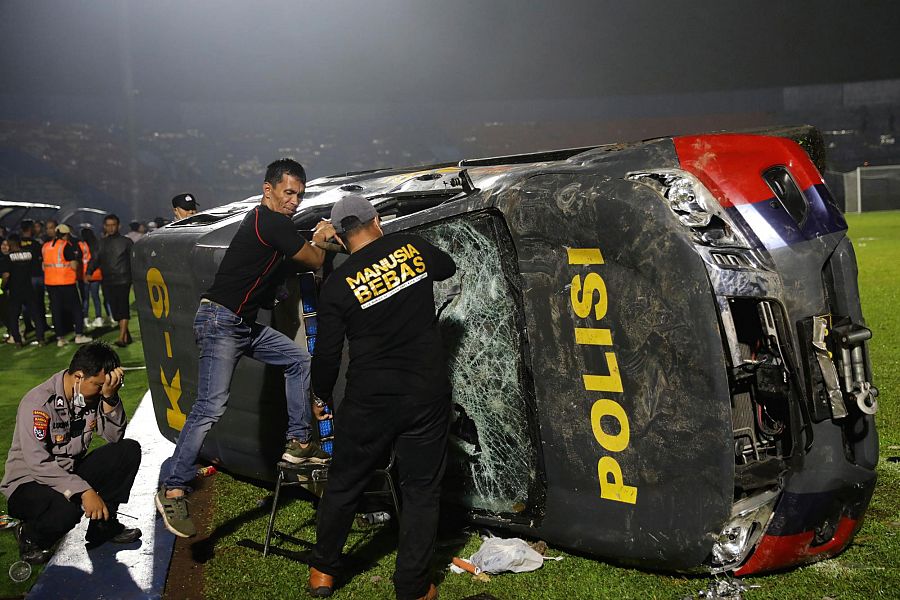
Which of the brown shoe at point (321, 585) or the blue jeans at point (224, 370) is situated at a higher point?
the blue jeans at point (224, 370)

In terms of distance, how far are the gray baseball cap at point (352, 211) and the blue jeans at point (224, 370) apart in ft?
3.35

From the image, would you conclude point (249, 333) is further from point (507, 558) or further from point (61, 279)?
point (61, 279)

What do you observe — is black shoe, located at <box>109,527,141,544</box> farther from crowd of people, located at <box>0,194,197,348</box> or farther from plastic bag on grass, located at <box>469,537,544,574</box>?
crowd of people, located at <box>0,194,197,348</box>

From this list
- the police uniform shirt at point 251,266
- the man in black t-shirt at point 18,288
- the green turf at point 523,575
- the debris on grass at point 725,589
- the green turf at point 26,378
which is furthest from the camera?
the man in black t-shirt at point 18,288

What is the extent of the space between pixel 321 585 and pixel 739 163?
7.40 ft

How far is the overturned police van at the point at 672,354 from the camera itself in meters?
3.07

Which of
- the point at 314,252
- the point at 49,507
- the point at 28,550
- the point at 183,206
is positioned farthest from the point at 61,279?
the point at 314,252

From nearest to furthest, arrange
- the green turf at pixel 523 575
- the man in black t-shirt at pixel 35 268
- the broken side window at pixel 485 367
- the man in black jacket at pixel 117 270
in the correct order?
the green turf at pixel 523 575 < the broken side window at pixel 485 367 < the man in black jacket at pixel 117 270 < the man in black t-shirt at pixel 35 268

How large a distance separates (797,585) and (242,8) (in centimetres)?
4022

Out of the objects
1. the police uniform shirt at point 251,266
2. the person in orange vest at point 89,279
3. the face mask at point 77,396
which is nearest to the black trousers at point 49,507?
the face mask at point 77,396

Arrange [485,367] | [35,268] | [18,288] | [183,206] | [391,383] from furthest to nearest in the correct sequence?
[35,268]
[18,288]
[183,206]
[485,367]
[391,383]

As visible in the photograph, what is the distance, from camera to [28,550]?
4078mm

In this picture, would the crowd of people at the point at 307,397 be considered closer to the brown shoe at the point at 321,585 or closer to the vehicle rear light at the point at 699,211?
the brown shoe at the point at 321,585

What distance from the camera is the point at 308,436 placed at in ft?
14.1
